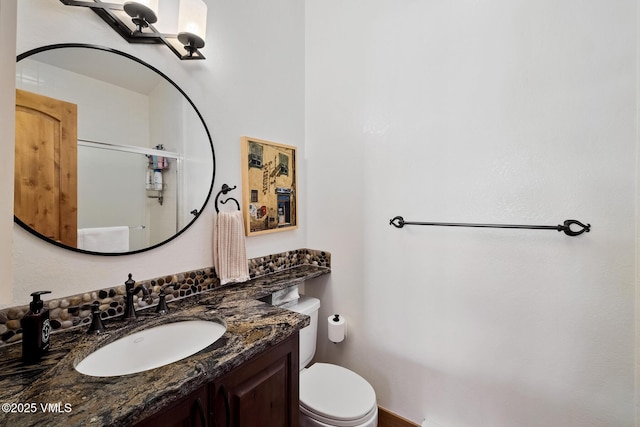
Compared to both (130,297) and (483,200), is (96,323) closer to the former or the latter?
(130,297)

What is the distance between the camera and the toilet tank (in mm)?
1492

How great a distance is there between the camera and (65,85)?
926mm

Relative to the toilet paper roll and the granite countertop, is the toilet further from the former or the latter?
the granite countertop

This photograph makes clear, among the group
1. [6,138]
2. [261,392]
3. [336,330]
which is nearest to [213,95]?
[6,138]

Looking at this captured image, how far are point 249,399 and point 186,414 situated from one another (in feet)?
0.69

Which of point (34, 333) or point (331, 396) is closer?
point (34, 333)

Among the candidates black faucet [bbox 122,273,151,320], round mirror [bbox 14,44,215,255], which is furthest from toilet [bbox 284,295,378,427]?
round mirror [bbox 14,44,215,255]

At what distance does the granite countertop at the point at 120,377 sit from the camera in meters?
0.55

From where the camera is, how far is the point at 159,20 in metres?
1.13

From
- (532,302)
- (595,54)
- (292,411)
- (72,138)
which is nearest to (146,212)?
(72,138)

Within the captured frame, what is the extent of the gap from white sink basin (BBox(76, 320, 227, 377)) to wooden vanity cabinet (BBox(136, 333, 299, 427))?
8.4 inches

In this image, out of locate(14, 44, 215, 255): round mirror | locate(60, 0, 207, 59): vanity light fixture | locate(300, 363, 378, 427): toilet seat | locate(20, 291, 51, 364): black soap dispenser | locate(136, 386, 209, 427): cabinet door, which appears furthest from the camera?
locate(300, 363, 378, 427): toilet seat

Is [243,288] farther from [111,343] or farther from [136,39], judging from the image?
[136,39]

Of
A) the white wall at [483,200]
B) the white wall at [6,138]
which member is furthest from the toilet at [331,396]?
the white wall at [6,138]
